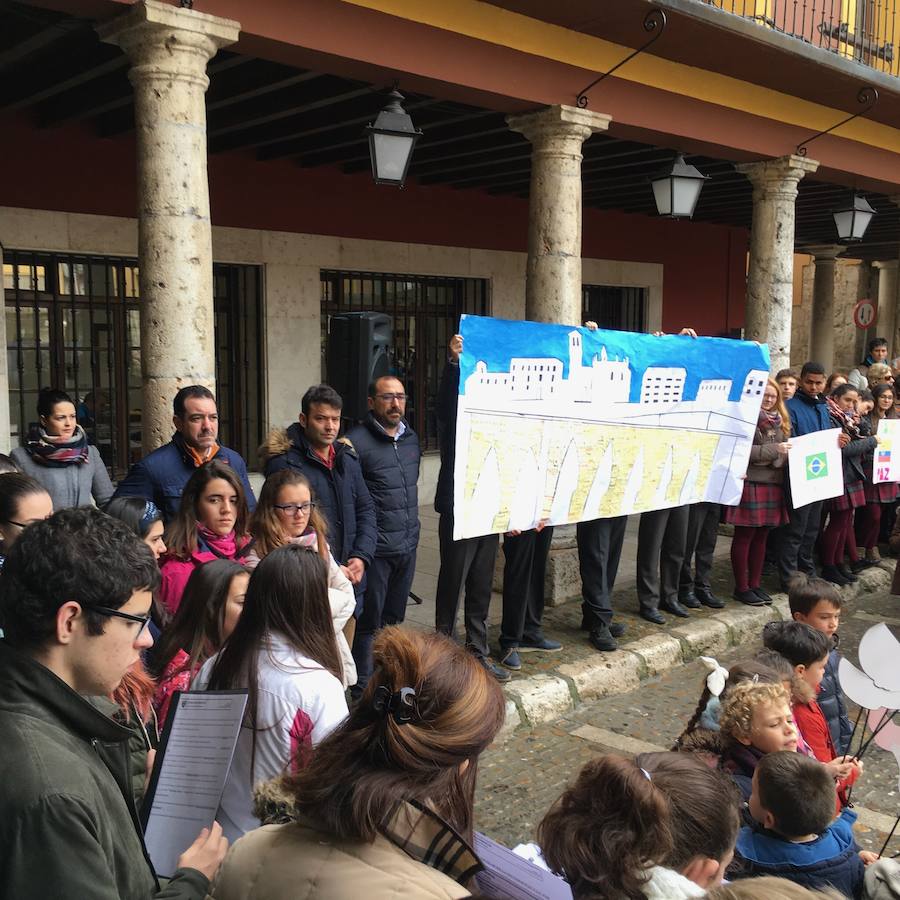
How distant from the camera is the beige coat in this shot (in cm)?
134

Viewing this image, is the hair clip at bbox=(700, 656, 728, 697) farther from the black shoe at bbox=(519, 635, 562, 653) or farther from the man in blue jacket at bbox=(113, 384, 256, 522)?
the black shoe at bbox=(519, 635, 562, 653)

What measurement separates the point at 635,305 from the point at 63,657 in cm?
1324

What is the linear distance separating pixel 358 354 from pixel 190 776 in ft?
15.5

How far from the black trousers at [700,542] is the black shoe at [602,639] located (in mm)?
1190

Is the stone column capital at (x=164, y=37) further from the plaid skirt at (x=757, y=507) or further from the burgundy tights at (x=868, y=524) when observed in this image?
the burgundy tights at (x=868, y=524)

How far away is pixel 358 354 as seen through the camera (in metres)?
6.49

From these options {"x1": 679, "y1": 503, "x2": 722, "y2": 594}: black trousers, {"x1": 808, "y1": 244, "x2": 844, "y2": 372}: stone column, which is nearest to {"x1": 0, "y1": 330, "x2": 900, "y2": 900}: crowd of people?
{"x1": 679, "y1": 503, "x2": 722, "y2": 594}: black trousers

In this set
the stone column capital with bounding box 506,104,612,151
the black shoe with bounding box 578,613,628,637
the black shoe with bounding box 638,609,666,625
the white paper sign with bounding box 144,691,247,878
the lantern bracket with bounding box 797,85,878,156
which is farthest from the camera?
the lantern bracket with bounding box 797,85,878,156

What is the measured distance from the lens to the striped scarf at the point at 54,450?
5.29 metres

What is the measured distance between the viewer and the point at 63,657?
158 centimetres

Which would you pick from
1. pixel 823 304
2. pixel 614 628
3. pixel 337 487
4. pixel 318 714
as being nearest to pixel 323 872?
pixel 318 714

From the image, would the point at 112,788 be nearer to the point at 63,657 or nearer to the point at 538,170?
the point at 63,657

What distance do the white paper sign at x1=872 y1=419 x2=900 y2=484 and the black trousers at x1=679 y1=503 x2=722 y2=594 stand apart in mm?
1759

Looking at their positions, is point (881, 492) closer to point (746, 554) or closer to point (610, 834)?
point (746, 554)
